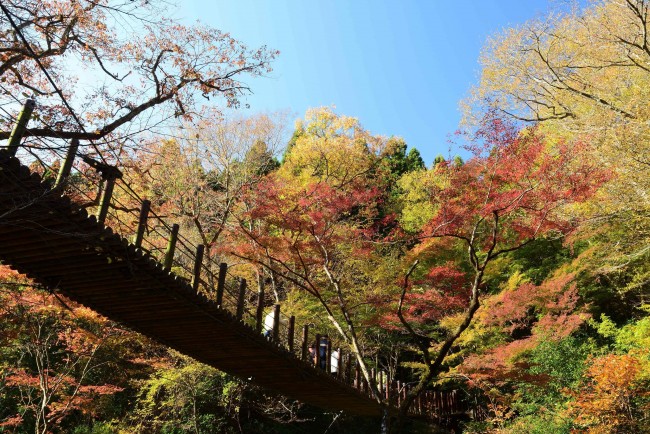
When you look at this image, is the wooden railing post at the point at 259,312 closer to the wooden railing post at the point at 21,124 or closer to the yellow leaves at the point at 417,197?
the wooden railing post at the point at 21,124

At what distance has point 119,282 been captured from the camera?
377 centimetres

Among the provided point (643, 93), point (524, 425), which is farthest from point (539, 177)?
point (524, 425)

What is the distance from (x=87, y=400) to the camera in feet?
27.7

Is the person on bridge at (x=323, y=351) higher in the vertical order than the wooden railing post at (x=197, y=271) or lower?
lower

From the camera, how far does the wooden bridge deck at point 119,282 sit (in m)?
2.81

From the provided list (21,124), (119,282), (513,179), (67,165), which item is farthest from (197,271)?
(513,179)

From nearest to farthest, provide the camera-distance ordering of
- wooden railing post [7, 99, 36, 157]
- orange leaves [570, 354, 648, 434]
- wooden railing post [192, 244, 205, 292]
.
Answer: wooden railing post [7, 99, 36, 157] → wooden railing post [192, 244, 205, 292] → orange leaves [570, 354, 648, 434]

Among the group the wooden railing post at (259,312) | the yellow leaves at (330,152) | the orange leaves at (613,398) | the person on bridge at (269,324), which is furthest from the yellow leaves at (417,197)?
the wooden railing post at (259,312)

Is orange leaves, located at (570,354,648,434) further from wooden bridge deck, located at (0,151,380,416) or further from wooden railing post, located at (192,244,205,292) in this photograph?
wooden railing post, located at (192,244,205,292)

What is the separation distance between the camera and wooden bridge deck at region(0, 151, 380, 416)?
2811mm

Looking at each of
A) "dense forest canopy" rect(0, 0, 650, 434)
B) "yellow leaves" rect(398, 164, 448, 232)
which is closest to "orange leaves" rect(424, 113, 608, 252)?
"dense forest canopy" rect(0, 0, 650, 434)

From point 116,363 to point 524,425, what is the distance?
7.99 m

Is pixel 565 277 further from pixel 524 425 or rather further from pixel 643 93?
pixel 643 93

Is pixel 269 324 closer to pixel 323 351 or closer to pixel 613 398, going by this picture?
pixel 323 351
